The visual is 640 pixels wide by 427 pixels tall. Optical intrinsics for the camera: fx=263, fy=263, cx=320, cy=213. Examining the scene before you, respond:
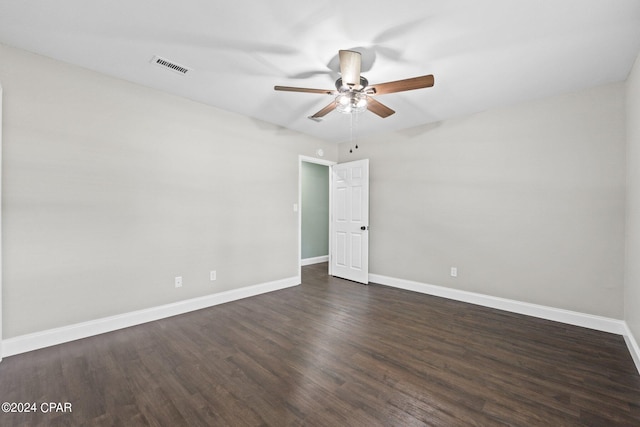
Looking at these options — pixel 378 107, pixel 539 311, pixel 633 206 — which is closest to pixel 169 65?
pixel 378 107

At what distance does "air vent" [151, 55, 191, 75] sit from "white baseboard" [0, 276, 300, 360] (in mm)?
2582

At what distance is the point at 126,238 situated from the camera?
9.29 ft

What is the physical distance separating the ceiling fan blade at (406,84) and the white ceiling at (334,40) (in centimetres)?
33

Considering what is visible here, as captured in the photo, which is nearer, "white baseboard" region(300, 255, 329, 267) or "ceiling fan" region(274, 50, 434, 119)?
"ceiling fan" region(274, 50, 434, 119)

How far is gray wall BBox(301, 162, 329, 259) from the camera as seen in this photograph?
241 inches

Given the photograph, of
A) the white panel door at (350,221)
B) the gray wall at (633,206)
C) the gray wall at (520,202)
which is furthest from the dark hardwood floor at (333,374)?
the white panel door at (350,221)

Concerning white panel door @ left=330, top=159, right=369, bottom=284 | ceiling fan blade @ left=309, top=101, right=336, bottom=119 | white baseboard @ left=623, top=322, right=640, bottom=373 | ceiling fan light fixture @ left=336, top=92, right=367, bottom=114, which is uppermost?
ceiling fan blade @ left=309, top=101, right=336, bottom=119

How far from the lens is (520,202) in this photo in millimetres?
3299

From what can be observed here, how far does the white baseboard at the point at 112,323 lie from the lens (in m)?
2.28

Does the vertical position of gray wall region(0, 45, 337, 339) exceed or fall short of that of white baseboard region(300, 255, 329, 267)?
it exceeds it

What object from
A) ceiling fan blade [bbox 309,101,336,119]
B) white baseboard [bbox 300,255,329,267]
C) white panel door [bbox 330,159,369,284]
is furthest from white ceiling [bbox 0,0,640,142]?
white baseboard [bbox 300,255,329,267]

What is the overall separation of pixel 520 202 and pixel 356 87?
8.54 ft

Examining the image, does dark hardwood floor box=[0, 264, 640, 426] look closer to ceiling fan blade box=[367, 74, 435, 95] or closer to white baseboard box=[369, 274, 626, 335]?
white baseboard box=[369, 274, 626, 335]

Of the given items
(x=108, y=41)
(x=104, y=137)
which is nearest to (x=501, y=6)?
(x=108, y=41)
